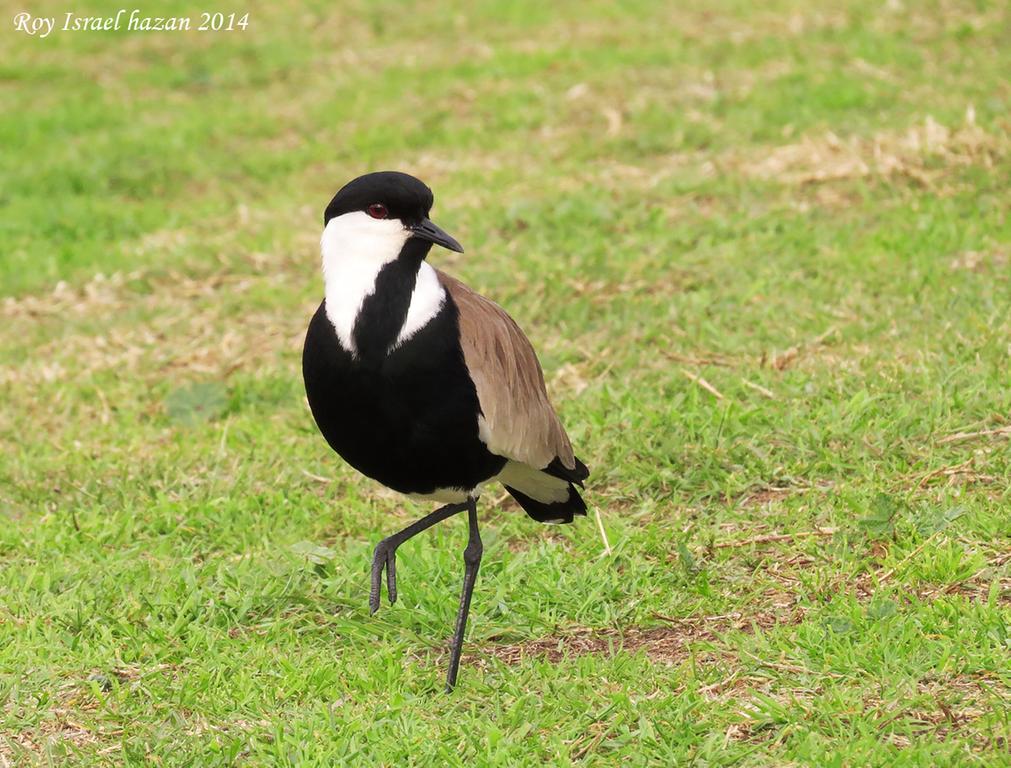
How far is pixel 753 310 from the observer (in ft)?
20.7

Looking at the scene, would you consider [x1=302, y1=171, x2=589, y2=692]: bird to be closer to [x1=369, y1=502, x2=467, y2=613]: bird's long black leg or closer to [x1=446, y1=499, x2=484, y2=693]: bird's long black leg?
[x1=446, y1=499, x2=484, y2=693]: bird's long black leg

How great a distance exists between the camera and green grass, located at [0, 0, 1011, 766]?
12.3 feet

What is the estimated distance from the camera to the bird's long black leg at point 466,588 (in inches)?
154

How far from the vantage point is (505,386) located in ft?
12.8

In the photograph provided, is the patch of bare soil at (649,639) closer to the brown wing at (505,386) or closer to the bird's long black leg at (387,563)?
the bird's long black leg at (387,563)

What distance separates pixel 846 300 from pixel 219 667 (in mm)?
3448

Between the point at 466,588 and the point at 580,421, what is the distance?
1569mm

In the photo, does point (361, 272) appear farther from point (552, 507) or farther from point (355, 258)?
point (552, 507)

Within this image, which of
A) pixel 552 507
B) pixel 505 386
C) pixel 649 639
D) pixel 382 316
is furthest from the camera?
pixel 552 507

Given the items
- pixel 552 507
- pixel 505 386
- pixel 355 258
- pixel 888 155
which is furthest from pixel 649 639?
pixel 888 155

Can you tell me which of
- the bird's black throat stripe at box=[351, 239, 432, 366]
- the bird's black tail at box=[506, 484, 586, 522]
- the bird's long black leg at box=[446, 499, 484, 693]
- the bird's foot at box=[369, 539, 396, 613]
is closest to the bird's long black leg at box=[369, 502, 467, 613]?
the bird's foot at box=[369, 539, 396, 613]

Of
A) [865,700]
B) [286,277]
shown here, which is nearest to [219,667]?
[865,700]

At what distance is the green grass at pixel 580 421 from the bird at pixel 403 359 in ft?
2.18

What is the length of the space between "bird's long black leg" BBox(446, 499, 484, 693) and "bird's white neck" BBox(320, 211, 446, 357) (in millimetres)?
678
